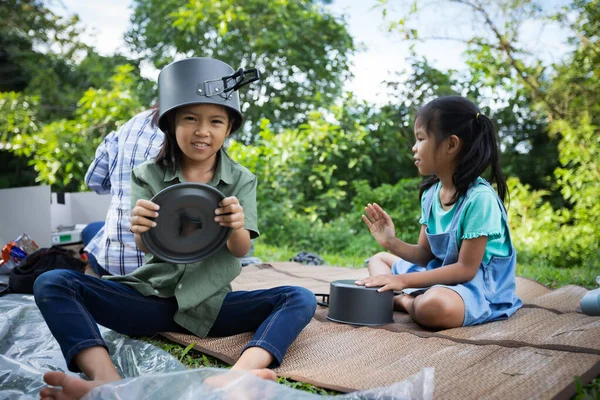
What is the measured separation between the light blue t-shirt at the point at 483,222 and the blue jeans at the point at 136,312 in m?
0.76

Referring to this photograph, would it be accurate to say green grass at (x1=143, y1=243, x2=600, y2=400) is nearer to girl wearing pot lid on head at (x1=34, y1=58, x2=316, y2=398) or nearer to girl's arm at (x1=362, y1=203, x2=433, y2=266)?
girl wearing pot lid on head at (x1=34, y1=58, x2=316, y2=398)

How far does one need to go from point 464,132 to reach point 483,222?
0.43m

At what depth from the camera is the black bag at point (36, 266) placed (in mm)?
2910

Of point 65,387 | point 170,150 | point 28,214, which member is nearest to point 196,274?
point 170,150

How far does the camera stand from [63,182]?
6.08m

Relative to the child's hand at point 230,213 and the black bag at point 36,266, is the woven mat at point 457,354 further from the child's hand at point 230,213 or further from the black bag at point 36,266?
the black bag at point 36,266

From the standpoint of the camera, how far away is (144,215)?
5.95ft

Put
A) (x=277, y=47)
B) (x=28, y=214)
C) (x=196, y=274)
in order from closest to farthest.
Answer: (x=196, y=274) < (x=28, y=214) < (x=277, y=47)

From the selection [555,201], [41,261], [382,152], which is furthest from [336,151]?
[41,261]

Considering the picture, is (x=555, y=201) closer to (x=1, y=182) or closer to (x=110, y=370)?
(x=110, y=370)

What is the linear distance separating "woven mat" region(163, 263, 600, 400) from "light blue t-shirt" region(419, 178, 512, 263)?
321 mm

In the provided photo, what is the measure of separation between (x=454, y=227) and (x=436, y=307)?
40 cm

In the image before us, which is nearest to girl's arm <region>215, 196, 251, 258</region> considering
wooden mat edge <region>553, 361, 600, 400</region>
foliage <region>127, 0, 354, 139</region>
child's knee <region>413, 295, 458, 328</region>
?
child's knee <region>413, 295, 458, 328</region>

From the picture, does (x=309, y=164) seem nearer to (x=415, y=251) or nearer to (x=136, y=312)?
(x=415, y=251)
